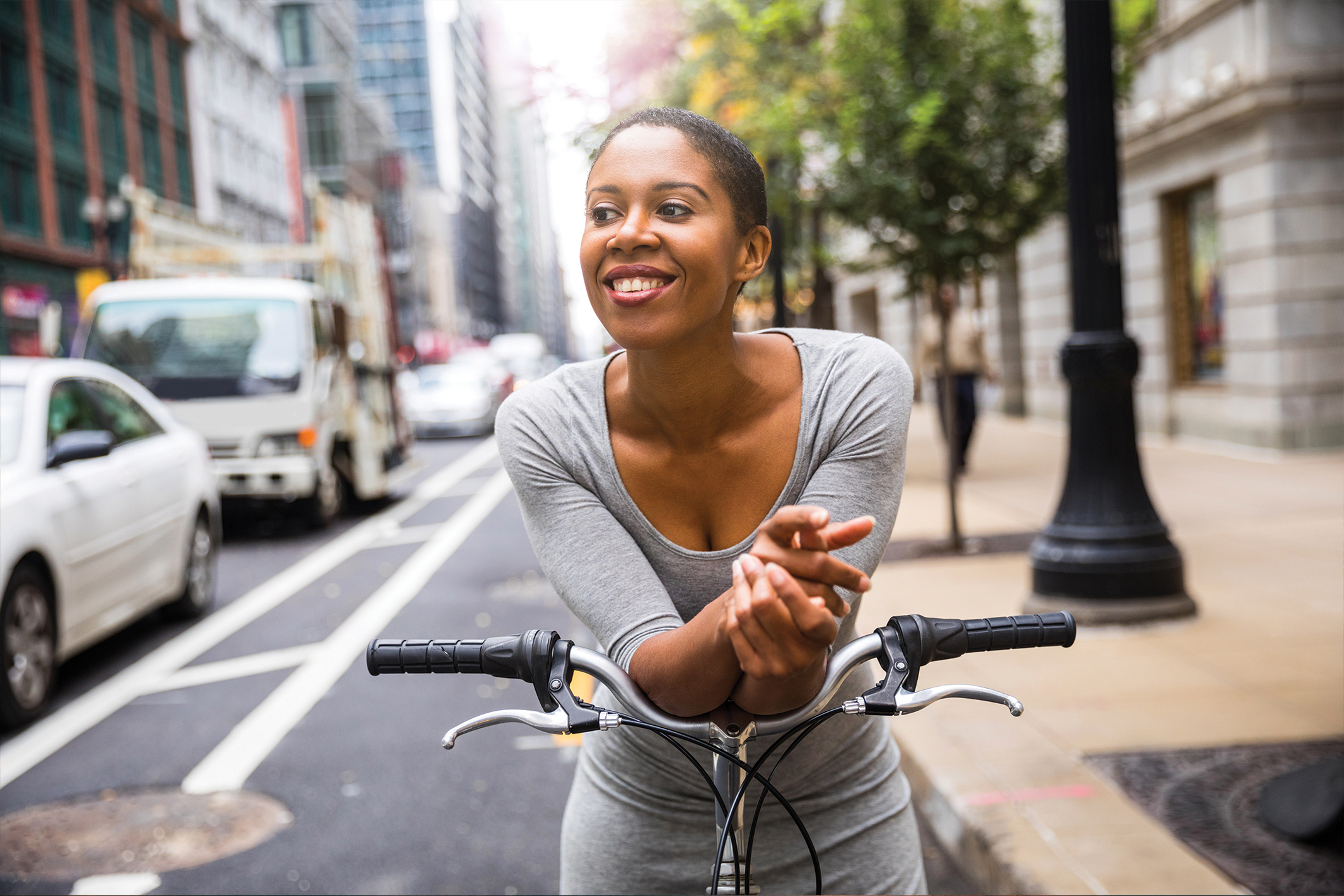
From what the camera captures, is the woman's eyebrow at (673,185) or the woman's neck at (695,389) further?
the woman's neck at (695,389)

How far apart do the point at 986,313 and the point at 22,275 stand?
24.0m

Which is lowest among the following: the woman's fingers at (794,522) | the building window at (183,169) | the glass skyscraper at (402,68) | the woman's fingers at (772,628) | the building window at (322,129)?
the woman's fingers at (772,628)

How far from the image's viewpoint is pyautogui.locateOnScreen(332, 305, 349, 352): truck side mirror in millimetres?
13195

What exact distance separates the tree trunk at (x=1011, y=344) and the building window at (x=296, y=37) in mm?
58143

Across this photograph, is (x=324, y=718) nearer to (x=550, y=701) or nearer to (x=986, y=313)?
(x=550, y=701)

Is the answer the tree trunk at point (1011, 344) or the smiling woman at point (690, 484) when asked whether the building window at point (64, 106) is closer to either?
the tree trunk at point (1011, 344)

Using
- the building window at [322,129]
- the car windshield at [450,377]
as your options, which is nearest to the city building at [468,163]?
the building window at [322,129]

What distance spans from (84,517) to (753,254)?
18.1ft

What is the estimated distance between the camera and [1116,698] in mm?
4957

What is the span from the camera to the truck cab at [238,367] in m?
11.8

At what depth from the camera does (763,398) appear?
1916mm

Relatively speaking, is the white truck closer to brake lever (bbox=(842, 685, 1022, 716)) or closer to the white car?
the white car

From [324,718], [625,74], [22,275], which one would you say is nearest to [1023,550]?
[324,718]

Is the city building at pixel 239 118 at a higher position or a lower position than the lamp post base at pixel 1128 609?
higher
